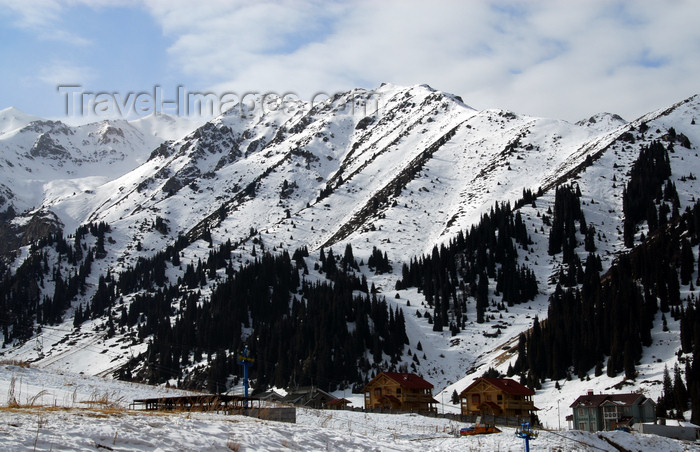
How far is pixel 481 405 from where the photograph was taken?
7825 cm

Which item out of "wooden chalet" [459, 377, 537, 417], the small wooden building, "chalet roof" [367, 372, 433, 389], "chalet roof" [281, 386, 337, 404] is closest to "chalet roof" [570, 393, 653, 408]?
the small wooden building

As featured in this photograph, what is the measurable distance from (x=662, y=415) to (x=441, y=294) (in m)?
81.0

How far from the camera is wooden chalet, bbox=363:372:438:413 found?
84.4 metres

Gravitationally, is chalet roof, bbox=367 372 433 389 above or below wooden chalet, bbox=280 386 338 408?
above

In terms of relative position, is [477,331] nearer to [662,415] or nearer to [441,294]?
[441,294]

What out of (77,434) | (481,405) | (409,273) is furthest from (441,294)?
(77,434)

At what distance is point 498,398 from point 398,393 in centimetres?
1395

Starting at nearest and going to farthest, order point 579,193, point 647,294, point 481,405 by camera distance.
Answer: point 481,405, point 647,294, point 579,193

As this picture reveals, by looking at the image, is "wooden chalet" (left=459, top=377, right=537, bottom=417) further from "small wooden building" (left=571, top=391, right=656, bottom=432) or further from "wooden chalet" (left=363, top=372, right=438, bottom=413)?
"small wooden building" (left=571, top=391, right=656, bottom=432)

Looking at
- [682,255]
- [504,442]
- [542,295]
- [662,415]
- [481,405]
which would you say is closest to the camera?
[504,442]

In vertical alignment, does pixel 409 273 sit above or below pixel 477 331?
above

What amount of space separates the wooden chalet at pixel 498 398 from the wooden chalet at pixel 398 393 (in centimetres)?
595

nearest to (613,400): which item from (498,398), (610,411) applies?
(610,411)

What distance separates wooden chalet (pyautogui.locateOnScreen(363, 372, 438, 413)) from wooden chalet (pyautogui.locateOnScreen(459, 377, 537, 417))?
595cm
